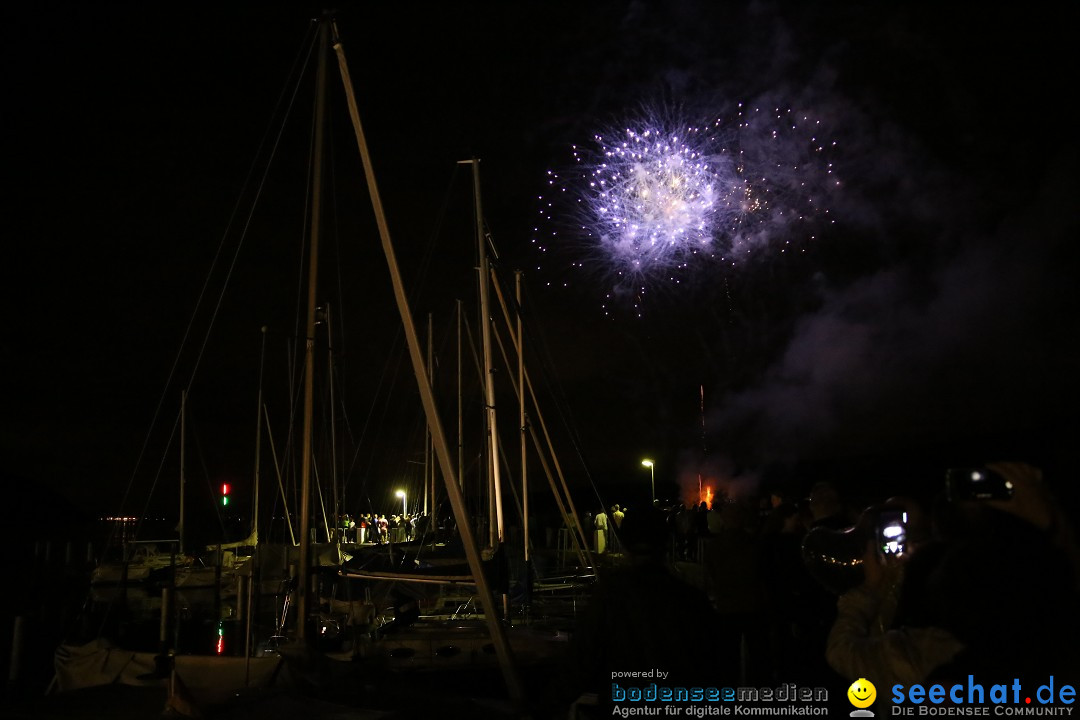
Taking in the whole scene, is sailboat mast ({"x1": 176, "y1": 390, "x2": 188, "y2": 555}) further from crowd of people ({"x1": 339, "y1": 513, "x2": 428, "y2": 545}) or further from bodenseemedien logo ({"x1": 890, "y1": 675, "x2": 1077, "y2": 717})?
bodenseemedien logo ({"x1": 890, "y1": 675, "x2": 1077, "y2": 717})

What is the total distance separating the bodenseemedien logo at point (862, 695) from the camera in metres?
4.15

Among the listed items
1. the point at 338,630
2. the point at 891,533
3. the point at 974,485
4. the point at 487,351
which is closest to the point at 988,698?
the point at 891,533

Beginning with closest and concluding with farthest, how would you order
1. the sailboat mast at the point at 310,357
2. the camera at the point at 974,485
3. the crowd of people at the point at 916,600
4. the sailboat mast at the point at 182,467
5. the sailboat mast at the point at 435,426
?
the crowd of people at the point at 916,600 < the camera at the point at 974,485 < the sailboat mast at the point at 435,426 < the sailboat mast at the point at 310,357 < the sailboat mast at the point at 182,467

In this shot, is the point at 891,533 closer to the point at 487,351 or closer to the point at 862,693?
the point at 862,693

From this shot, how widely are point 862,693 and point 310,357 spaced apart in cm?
876

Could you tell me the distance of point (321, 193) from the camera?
447 inches

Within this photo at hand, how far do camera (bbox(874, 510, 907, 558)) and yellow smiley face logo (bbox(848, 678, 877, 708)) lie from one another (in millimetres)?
704

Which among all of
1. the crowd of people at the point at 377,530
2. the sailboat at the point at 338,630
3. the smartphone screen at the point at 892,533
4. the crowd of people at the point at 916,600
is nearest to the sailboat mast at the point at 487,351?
the sailboat at the point at 338,630

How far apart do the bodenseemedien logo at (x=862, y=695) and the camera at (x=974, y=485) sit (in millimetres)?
1095

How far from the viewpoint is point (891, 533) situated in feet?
13.8

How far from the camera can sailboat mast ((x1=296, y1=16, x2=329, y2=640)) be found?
400 inches

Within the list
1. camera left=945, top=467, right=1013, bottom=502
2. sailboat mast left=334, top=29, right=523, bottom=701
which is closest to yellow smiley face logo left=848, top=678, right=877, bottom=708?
camera left=945, top=467, right=1013, bottom=502

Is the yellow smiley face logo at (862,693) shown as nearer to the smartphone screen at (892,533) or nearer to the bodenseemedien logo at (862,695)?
the bodenseemedien logo at (862,695)

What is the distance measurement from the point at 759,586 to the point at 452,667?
522 centimetres
